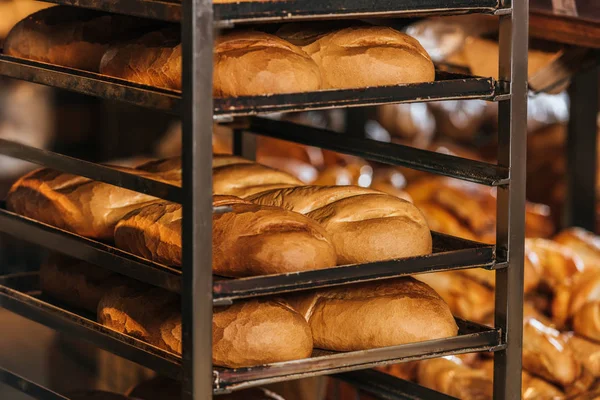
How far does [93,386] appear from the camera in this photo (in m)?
3.03

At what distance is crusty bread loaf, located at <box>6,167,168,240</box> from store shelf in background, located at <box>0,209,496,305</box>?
78 millimetres

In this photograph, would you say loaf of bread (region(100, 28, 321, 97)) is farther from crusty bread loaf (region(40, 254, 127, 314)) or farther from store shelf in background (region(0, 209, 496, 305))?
crusty bread loaf (region(40, 254, 127, 314))

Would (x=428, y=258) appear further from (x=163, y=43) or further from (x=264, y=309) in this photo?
(x=163, y=43)

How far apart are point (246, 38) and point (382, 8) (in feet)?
0.85

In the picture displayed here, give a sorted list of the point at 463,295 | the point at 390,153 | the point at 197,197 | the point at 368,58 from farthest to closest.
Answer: the point at 463,295
the point at 390,153
the point at 368,58
the point at 197,197

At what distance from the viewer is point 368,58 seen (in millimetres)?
1812

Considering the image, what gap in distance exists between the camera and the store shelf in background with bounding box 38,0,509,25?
61.4 inches

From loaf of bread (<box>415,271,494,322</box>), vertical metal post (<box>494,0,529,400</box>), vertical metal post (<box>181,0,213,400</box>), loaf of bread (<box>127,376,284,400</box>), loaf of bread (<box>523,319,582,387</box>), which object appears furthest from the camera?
loaf of bread (<box>415,271,494,322</box>)

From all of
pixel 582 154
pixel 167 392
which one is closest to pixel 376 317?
pixel 167 392

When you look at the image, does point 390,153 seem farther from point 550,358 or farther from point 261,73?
point 550,358

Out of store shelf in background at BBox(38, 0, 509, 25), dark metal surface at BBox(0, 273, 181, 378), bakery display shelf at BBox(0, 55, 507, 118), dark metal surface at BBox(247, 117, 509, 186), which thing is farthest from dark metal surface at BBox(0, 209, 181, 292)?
dark metal surface at BBox(247, 117, 509, 186)

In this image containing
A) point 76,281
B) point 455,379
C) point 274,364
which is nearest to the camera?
point 274,364

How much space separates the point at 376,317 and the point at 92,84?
0.64m

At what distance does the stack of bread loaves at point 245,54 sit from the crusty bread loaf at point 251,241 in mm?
217
